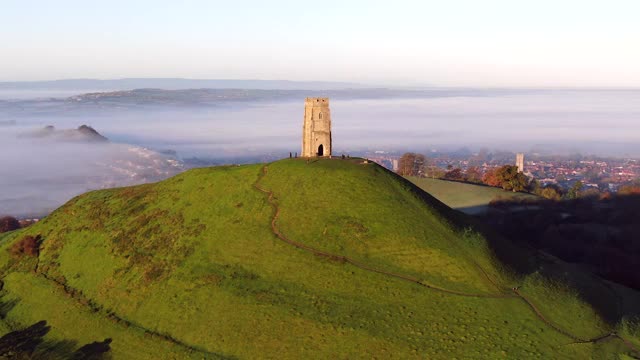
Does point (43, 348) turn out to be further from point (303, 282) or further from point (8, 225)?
point (8, 225)

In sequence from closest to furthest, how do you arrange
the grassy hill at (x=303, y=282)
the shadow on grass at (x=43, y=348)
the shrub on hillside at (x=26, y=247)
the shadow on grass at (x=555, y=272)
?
the grassy hill at (x=303, y=282), the shadow on grass at (x=43, y=348), the shadow on grass at (x=555, y=272), the shrub on hillside at (x=26, y=247)

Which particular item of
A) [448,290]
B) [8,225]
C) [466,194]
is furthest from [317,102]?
[8,225]

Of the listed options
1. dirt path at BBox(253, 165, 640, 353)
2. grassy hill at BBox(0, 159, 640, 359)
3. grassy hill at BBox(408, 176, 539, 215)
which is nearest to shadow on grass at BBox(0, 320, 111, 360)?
grassy hill at BBox(0, 159, 640, 359)

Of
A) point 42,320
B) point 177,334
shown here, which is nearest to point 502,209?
point 177,334

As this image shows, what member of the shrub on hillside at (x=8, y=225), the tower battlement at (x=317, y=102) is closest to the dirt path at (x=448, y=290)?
the tower battlement at (x=317, y=102)

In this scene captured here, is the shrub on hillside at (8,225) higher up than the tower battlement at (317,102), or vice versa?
the tower battlement at (317,102)

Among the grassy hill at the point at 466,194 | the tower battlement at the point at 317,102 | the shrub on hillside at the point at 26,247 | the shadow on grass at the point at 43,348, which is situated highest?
the tower battlement at the point at 317,102

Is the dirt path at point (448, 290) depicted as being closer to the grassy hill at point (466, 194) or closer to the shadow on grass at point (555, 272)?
the shadow on grass at point (555, 272)

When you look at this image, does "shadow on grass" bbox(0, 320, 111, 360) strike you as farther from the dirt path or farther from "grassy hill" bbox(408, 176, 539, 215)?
"grassy hill" bbox(408, 176, 539, 215)
